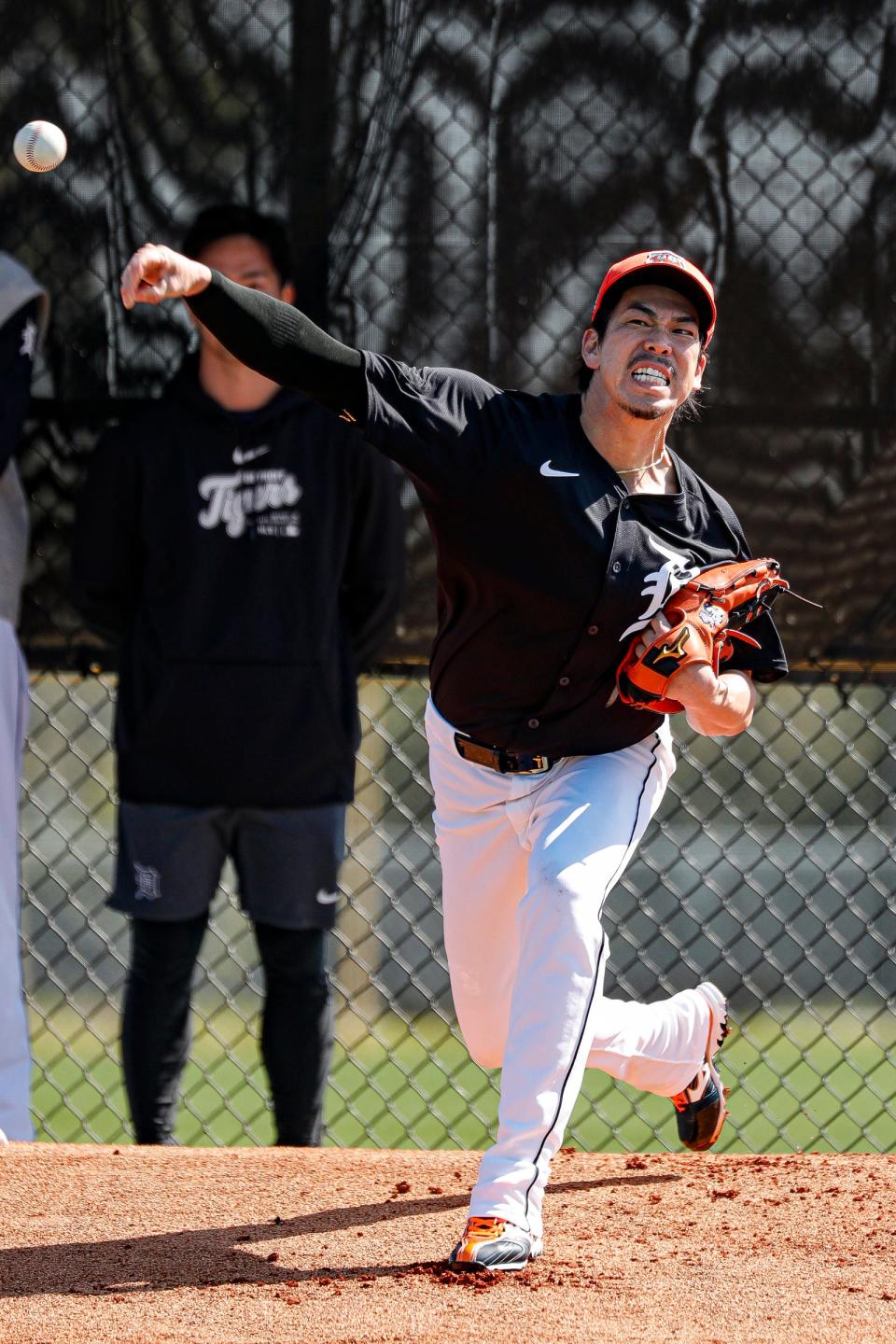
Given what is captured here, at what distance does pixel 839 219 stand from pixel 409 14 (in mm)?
1157

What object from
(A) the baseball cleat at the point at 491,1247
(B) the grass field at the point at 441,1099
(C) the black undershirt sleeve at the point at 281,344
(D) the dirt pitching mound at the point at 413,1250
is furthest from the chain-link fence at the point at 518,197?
(A) the baseball cleat at the point at 491,1247

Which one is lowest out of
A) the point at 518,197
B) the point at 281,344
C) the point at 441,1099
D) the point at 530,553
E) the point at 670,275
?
the point at 441,1099

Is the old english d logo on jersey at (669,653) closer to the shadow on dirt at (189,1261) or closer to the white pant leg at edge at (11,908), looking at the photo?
the shadow on dirt at (189,1261)

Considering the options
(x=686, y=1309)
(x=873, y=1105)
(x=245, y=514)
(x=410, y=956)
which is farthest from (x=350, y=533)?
(x=410, y=956)

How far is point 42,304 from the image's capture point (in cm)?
403

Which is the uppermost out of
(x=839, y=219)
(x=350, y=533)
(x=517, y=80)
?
(x=517, y=80)

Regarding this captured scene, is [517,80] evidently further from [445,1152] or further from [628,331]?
[445,1152]

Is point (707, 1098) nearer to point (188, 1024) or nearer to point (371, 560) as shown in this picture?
point (188, 1024)

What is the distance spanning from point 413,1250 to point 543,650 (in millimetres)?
1052

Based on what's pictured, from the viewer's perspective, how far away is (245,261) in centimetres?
382

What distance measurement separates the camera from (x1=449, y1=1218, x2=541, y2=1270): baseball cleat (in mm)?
2637

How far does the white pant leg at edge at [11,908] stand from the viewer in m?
3.71

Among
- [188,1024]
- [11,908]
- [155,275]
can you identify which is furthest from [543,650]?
[11,908]

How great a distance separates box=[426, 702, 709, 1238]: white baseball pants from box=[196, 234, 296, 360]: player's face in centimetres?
122
